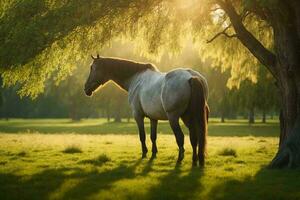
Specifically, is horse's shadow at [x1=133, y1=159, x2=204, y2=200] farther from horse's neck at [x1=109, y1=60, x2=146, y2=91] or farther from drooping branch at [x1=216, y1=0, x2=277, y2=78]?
horse's neck at [x1=109, y1=60, x2=146, y2=91]

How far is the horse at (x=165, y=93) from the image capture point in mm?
11078

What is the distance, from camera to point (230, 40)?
1630 cm

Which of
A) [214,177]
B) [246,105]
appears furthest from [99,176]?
[246,105]

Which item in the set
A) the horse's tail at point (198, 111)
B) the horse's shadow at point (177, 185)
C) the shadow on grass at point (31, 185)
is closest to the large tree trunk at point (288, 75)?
the horse's tail at point (198, 111)

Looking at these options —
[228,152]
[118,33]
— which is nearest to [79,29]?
[118,33]

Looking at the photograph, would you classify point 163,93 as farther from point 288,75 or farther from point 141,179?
point 288,75

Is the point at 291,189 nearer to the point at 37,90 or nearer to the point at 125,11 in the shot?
the point at 125,11

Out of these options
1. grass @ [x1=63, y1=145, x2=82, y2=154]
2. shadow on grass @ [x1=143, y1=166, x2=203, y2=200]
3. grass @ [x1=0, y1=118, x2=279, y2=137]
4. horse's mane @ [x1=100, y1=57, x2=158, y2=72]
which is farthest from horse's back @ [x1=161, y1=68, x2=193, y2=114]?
grass @ [x1=0, y1=118, x2=279, y2=137]

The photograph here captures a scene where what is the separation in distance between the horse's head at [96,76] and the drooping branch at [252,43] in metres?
4.25

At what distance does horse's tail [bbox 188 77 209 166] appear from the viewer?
35.8 feet

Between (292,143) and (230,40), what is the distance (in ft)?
19.6

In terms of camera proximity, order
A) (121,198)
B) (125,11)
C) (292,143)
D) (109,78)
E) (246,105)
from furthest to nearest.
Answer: (246,105) → (109,78) → (125,11) → (292,143) → (121,198)

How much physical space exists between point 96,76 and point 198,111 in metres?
4.56

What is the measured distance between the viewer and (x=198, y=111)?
11.0 m
